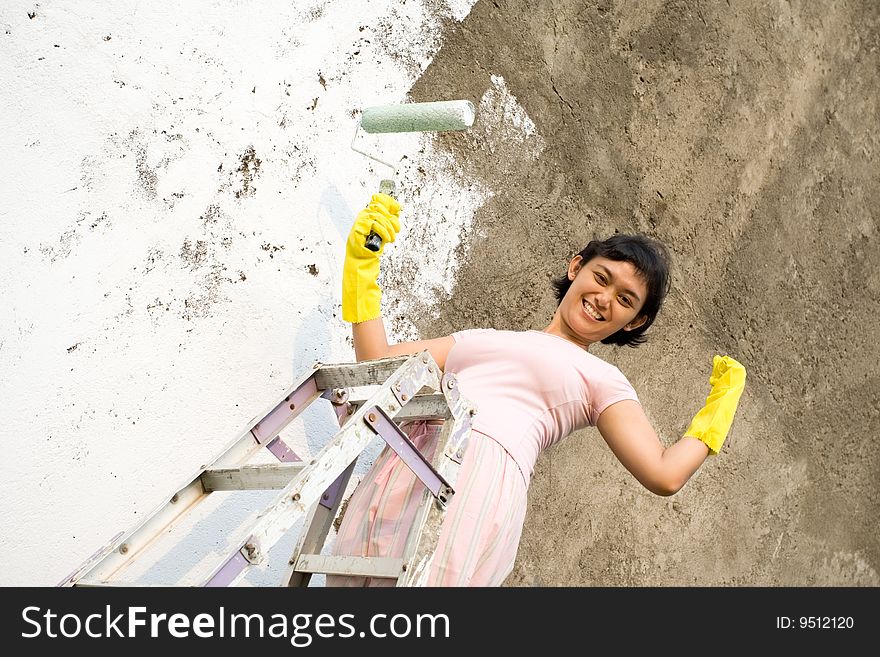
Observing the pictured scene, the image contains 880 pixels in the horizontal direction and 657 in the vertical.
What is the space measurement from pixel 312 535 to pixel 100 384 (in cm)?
46

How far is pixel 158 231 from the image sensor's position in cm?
170

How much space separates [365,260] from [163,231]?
380 millimetres

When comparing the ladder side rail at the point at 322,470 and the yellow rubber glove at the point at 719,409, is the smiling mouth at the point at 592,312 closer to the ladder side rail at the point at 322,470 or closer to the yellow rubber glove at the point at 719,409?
the yellow rubber glove at the point at 719,409

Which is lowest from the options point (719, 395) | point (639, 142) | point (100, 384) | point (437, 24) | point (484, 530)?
point (484, 530)

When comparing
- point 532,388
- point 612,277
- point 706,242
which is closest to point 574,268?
point 612,277

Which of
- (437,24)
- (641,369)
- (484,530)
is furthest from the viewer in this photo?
(641,369)

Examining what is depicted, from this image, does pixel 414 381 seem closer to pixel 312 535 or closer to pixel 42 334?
pixel 312 535

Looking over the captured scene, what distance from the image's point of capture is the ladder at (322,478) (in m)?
1.17

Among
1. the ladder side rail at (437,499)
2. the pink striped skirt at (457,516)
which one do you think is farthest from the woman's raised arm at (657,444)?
the ladder side rail at (437,499)

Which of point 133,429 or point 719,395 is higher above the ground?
point 133,429

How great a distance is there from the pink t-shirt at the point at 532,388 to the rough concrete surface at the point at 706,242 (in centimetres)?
46

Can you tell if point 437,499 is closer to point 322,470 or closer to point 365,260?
point 322,470

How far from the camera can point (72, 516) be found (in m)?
1.57
